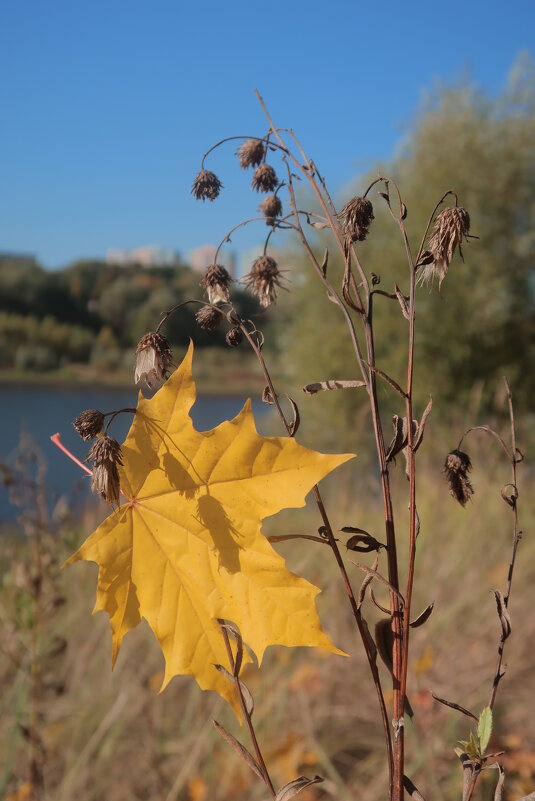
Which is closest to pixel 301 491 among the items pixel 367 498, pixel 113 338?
pixel 367 498

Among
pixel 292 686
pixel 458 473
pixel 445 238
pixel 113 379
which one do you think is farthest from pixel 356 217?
pixel 113 379

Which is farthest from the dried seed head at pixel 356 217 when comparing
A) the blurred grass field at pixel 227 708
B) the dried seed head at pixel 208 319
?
the blurred grass field at pixel 227 708

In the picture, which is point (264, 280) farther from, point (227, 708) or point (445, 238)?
point (227, 708)

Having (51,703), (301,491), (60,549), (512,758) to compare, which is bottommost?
(512,758)

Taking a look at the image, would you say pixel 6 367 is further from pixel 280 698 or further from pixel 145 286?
pixel 280 698

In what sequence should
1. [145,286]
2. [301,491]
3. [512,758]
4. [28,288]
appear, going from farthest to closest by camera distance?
[28,288], [145,286], [512,758], [301,491]

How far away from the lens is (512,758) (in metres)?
1.63

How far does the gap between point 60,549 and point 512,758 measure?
1.31 metres

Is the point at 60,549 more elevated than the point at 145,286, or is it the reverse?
the point at 145,286

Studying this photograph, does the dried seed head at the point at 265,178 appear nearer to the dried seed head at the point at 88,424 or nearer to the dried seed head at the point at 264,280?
the dried seed head at the point at 264,280

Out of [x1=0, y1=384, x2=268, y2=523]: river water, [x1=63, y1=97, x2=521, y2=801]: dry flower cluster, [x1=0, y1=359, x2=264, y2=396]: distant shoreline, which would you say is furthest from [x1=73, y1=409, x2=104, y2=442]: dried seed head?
[x1=0, y1=384, x2=268, y2=523]: river water

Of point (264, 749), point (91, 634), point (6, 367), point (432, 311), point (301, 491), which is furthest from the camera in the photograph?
point (6, 367)

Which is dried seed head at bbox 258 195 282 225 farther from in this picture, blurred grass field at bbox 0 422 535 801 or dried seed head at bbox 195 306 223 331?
blurred grass field at bbox 0 422 535 801

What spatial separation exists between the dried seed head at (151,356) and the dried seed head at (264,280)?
0.08 metres
